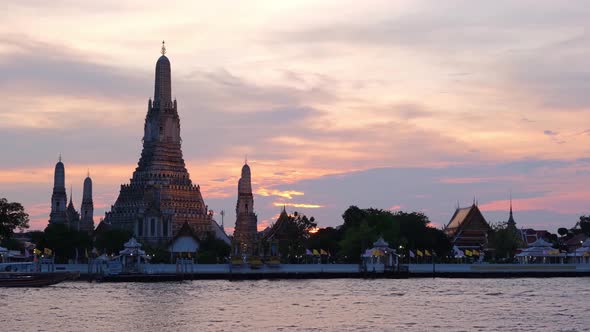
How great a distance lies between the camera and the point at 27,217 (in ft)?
386

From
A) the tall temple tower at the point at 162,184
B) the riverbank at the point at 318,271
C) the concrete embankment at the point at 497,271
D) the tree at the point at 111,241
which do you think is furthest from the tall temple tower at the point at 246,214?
the concrete embankment at the point at 497,271

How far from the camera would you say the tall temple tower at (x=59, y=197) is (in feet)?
603

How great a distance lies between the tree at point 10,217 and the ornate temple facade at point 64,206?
214ft

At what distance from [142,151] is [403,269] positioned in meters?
79.9

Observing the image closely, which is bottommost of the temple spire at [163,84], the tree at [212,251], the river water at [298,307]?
the river water at [298,307]

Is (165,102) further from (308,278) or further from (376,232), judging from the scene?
(308,278)

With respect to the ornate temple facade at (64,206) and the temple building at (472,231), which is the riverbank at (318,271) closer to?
Result: the temple building at (472,231)

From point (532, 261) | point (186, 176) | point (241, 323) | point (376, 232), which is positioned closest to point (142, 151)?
point (186, 176)

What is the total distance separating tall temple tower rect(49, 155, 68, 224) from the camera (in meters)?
184

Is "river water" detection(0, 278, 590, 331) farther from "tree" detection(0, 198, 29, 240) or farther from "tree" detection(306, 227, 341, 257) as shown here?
"tree" detection(306, 227, 341, 257)

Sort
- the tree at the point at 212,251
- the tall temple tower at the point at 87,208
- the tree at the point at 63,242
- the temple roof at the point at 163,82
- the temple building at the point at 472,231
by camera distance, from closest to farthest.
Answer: the tree at the point at 63,242, the tree at the point at 212,251, the temple building at the point at 472,231, the temple roof at the point at 163,82, the tall temple tower at the point at 87,208

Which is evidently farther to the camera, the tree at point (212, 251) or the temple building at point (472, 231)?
the temple building at point (472, 231)

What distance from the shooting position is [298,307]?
72750mm

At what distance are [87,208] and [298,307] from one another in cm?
12350
